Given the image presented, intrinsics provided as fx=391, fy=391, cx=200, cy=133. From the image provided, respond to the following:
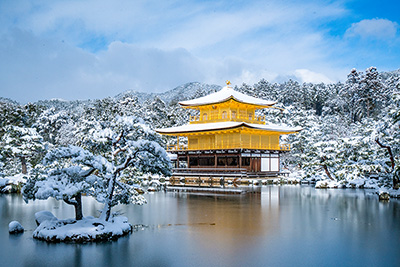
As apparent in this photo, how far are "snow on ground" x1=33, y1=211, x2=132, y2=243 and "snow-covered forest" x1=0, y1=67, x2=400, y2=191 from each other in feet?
7.58

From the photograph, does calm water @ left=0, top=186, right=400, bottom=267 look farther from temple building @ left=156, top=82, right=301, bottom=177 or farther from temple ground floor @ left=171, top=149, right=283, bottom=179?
temple building @ left=156, top=82, right=301, bottom=177

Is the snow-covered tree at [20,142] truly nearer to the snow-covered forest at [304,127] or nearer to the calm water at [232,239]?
the snow-covered forest at [304,127]

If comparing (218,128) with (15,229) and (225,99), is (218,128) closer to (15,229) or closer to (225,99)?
(225,99)

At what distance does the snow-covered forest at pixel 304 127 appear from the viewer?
26891 millimetres

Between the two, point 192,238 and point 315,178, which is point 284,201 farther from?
point 315,178

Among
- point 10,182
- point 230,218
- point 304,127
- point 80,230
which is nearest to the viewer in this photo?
point 80,230

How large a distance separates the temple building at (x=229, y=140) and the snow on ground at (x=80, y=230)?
25197 millimetres

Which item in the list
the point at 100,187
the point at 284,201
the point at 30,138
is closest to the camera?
the point at 100,187

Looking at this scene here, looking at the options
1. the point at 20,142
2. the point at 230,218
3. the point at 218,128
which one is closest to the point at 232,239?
the point at 230,218

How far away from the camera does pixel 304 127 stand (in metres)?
52.7

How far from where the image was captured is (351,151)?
33.5 meters

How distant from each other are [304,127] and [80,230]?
43.6 m

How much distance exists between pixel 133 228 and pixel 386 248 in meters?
9.04

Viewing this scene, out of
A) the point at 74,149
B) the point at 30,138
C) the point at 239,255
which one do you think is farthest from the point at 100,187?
the point at 30,138
